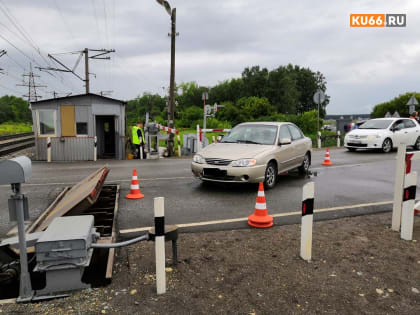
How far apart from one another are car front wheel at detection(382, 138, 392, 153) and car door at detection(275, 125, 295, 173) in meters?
8.95

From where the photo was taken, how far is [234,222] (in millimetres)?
5664

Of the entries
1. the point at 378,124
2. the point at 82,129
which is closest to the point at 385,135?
the point at 378,124

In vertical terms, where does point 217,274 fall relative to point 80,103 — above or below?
below

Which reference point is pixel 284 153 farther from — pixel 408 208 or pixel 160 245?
pixel 160 245

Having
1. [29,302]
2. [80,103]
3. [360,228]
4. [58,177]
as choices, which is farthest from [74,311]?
[80,103]

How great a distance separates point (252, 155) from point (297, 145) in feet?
8.11

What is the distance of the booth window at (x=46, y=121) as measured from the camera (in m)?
16.4

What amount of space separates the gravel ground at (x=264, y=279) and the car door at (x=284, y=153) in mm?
3681

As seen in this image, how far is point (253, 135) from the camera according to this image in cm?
895

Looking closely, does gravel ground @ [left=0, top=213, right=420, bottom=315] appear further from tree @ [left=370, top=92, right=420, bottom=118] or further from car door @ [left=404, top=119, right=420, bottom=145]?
tree @ [left=370, top=92, right=420, bottom=118]

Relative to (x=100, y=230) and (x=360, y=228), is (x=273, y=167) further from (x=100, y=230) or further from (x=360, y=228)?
(x=100, y=230)

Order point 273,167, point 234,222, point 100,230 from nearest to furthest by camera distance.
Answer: point 100,230 → point 234,222 → point 273,167

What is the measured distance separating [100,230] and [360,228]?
3.97 metres

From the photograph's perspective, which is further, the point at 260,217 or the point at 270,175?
the point at 270,175
